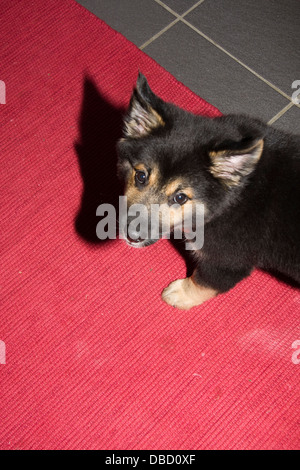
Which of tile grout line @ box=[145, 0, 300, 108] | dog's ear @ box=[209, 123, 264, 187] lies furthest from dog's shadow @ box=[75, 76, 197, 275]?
dog's ear @ box=[209, 123, 264, 187]

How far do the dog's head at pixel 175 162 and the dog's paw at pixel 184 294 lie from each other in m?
0.54

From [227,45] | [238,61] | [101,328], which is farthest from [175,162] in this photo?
[227,45]

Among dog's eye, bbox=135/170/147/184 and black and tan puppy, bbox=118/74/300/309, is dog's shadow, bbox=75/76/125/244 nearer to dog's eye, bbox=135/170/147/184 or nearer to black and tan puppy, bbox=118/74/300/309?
black and tan puppy, bbox=118/74/300/309

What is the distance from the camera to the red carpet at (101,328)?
2475 mm

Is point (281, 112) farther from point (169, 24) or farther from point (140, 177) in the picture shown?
point (140, 177)

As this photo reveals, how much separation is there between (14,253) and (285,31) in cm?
292

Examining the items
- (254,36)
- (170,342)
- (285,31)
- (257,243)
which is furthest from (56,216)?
(285,31)

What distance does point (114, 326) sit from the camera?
2684 millimetres

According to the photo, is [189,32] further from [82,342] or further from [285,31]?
[82,342]

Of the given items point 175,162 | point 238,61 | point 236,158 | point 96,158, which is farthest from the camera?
point 238,61

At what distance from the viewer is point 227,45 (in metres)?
3.78

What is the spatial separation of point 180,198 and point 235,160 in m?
0.32

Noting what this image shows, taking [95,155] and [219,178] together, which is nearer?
[219,178]

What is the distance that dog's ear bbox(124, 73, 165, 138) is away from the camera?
1947 millimetres
